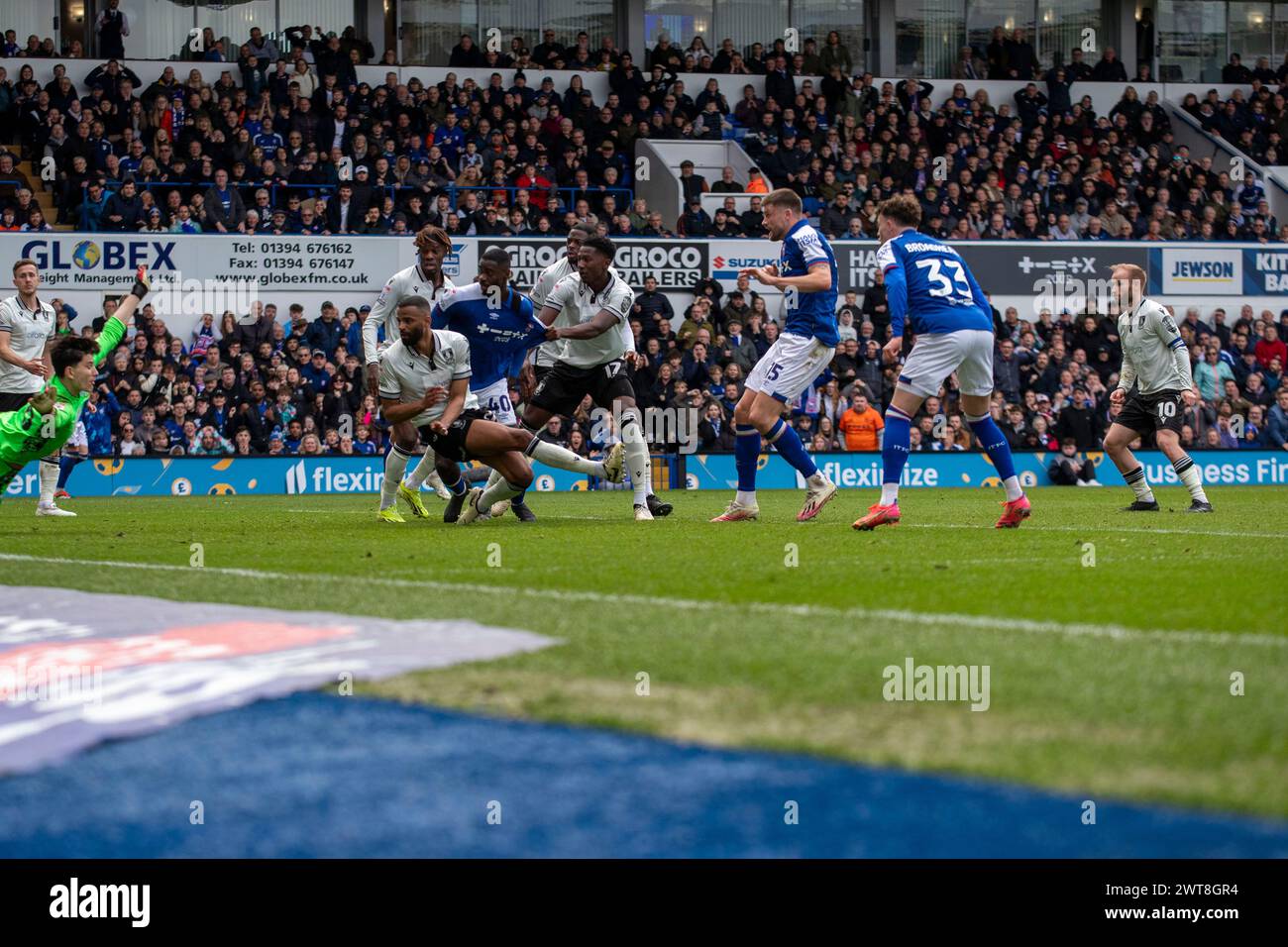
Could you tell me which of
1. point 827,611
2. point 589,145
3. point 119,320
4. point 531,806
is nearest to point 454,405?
point 119,320

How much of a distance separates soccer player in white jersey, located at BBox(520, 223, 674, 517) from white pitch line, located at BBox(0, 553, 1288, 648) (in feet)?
17.9

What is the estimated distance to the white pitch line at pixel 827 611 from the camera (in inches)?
192

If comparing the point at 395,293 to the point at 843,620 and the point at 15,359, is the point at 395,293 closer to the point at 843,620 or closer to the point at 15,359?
the point at 15,359

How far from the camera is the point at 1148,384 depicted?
14289 millimetres

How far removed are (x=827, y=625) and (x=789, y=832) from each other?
2331mm

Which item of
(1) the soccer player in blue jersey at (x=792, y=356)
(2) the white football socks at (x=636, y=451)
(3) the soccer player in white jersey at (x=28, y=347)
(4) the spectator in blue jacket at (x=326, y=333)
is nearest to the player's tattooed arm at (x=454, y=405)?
(2) the white football socks at (x=636, y=451)

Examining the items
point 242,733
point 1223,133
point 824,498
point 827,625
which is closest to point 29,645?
point 242,733

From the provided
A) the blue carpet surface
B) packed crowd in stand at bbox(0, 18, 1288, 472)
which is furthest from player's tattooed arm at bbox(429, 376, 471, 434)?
packed crowd in stand at bbox(0, 18, 1288, 472)

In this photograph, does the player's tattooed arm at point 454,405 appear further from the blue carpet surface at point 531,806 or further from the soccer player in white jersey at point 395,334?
the blue carpet surface at point 531,806

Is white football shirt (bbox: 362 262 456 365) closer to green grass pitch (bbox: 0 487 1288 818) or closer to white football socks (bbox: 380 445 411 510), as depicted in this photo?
white football socks (bbox: 380 445 411 510)

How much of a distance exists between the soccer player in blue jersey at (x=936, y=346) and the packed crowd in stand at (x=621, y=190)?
12668 millimetres

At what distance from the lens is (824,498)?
39.5ft

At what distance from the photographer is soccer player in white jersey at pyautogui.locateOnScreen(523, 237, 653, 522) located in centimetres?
1211
